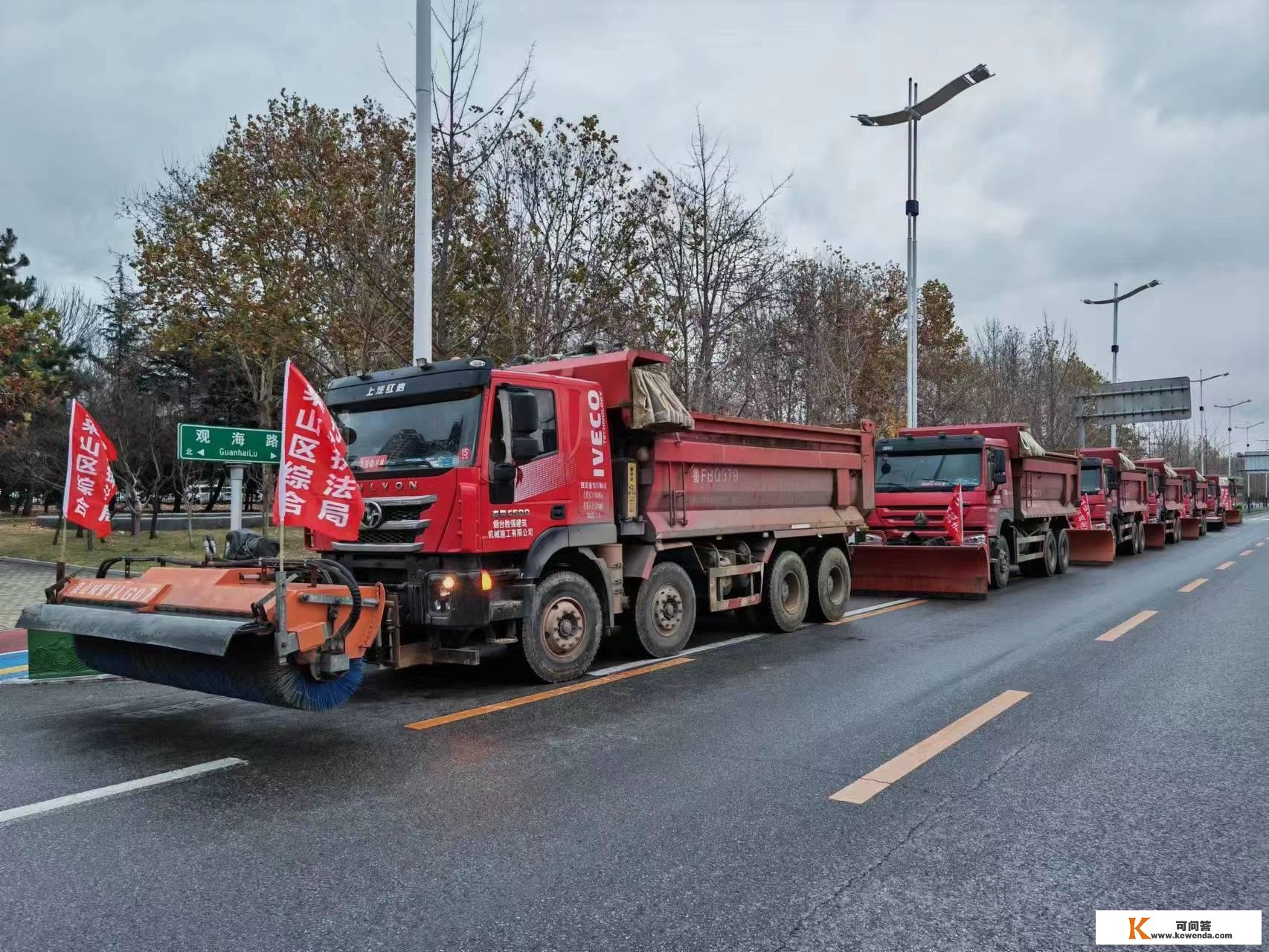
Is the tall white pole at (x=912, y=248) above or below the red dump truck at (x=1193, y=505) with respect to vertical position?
above

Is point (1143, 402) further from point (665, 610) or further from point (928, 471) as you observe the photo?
point (665, 610)

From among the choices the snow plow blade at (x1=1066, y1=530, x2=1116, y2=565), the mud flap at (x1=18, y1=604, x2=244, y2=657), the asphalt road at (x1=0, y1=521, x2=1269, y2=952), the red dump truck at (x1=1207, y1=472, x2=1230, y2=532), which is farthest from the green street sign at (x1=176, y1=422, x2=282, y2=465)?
the red dump truck at (x1=1207, y1=472, x2=1230, y2=532)

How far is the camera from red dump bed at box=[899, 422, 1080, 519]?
15312mm

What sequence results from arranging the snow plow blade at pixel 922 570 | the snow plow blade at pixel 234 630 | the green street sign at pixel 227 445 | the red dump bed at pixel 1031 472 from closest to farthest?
1. the snow plow blade at pixel 234 630
2. the green street sign at pixel 227 445
3. the snow plow blade at pixel 922 570
4. the red dump bed at pixel 1031 472

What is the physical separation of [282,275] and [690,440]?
12.9 meters

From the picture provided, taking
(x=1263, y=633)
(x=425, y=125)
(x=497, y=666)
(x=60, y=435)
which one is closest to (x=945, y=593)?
(x=1263, y=633)

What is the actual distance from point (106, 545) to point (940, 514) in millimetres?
20698

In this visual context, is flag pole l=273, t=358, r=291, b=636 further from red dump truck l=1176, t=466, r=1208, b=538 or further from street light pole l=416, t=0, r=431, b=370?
red dump truck l=1176, t=466, r=1208, b=538

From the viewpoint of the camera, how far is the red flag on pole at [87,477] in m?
6.89

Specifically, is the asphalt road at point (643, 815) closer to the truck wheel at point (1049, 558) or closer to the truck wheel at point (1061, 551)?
the truck wheel at point (1049, 558)

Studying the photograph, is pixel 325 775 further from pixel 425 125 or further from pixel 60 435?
pixel 60 435

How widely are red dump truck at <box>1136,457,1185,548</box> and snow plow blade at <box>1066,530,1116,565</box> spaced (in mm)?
7096

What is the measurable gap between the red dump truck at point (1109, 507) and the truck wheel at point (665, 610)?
573 inches


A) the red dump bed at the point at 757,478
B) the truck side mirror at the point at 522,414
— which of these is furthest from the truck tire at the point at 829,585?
the truck side mirror at the point at 522,414
